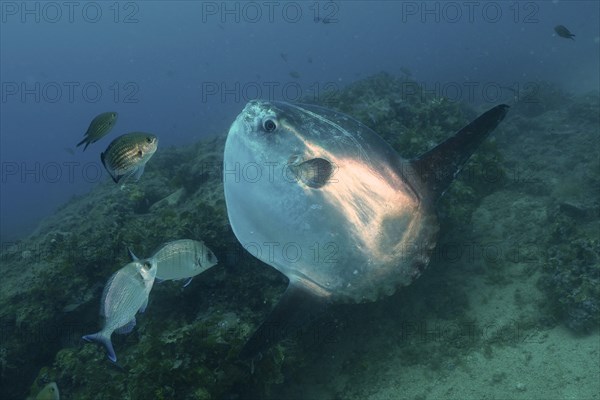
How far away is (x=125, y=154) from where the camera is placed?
13.2 feet

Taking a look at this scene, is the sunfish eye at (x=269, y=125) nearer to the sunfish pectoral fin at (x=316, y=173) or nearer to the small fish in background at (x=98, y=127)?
the sunfish pectoral fin at (x=316, y=173)

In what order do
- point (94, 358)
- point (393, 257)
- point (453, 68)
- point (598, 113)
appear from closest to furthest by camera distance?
point (393, 257)
point (94, 358)
point (598, 113)
point (453, 68)

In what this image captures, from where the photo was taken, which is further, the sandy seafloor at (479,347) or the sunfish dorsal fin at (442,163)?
the sandy seafloor at (479,347)

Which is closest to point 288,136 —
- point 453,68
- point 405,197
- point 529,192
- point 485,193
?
point 405,197

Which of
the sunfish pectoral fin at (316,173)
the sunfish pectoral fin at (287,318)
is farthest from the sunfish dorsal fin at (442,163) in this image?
the sunfish pectoral fin at (287,318)

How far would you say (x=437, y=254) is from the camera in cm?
573

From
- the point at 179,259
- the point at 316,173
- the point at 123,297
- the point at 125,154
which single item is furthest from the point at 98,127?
the point at 316,173

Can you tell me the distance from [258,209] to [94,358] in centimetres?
366

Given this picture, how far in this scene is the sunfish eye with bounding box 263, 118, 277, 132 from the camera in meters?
2.53

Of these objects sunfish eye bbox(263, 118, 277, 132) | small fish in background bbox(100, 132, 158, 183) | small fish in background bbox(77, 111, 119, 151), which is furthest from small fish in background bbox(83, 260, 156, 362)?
small fish in background bbox(77, 111, 119, 151)

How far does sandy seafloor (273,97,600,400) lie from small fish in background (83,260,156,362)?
2343 millimetres

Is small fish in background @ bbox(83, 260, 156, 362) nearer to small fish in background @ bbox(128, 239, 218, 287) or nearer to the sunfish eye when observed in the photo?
small fish in background @ bbox(128, 239, 218, 287)

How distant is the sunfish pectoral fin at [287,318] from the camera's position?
260cm

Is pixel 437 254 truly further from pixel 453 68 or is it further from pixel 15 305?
pixel 453 68
